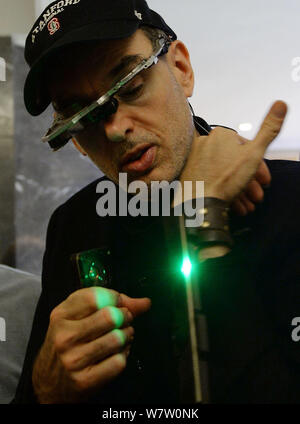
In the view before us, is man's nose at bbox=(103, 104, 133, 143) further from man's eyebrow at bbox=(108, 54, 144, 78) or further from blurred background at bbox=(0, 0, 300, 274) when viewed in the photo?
blurred background at bbox=(0, 0, 300, 274)

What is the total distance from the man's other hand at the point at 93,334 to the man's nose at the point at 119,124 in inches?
11.8

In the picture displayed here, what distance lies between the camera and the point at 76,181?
5.03 ft

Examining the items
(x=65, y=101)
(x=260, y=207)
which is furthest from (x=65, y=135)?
(x=260, y=207)

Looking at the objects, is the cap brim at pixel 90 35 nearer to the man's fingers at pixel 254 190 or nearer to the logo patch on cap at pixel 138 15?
the logo patch on cap at pixel 138 15

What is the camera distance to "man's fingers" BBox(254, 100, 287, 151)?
0.55m

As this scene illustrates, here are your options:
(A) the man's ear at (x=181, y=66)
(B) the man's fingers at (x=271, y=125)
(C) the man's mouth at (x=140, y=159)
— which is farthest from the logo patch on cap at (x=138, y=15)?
(B) the man's fingers at (x=271, y=125)

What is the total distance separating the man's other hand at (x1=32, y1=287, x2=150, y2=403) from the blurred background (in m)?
0.70

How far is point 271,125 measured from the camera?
565 millimetres

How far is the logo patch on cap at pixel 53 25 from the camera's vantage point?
0.75 m

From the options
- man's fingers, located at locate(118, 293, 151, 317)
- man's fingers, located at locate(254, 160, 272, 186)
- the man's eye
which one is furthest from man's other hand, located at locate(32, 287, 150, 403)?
the man's eye

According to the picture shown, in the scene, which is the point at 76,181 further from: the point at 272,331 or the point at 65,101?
the point at 272,331

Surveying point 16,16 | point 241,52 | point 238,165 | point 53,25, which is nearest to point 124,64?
point 53,25

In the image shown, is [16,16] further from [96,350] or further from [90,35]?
[96,350]
